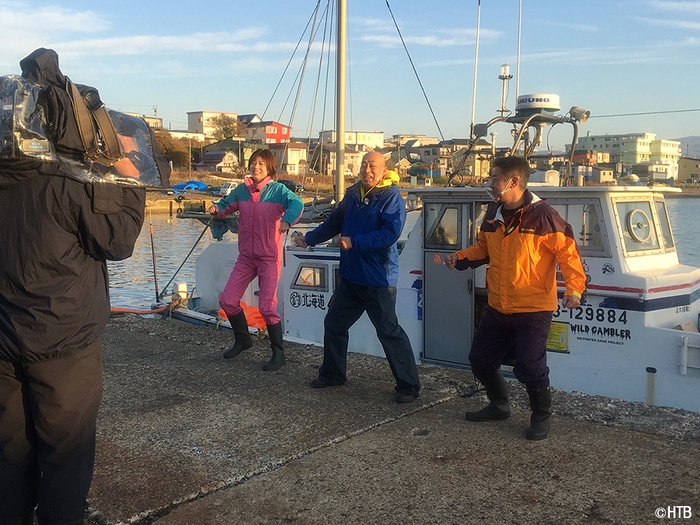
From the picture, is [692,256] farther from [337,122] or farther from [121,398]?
[121,398]

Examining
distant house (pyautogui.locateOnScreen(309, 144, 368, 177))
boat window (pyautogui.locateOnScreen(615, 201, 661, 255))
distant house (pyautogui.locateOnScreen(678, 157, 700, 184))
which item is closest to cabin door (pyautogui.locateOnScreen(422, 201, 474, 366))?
boat window (pyautogui.locateOnScreen(615, 201, 661, 255))

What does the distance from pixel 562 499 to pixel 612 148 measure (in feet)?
101

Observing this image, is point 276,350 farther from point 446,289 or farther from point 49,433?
point 49,433

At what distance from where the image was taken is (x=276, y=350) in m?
5.34

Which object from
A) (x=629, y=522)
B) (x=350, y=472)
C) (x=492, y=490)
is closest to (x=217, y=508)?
(x=350, y=472)

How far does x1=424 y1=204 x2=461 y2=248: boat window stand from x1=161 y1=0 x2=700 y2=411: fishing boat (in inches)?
0.5

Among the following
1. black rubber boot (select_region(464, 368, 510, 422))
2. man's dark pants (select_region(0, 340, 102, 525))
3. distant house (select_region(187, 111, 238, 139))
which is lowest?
black rubber boot (select_region(464, 368, 510, 422))

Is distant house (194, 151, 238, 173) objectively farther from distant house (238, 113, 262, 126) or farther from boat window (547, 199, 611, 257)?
boat window (547, 199, 611, 257)

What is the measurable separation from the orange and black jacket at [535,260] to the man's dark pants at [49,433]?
2243mm

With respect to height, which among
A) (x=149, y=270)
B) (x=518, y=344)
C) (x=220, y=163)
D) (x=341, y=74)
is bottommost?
(x=149, y=270)

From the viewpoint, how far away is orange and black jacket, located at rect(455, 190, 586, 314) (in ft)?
12.2

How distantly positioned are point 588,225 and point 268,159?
3474 millimetres

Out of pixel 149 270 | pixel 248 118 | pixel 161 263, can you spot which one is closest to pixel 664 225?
pixel 149 270

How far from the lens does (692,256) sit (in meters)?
21.5
